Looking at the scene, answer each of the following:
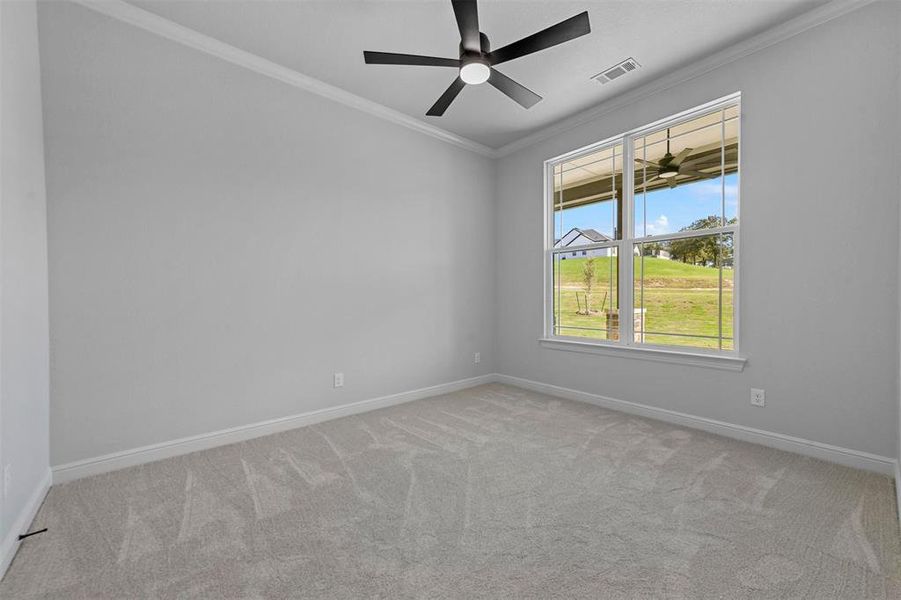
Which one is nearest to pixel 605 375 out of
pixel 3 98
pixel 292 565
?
pixel 292 565

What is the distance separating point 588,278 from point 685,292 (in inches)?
37.7

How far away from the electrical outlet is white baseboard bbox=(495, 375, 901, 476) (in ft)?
0.63

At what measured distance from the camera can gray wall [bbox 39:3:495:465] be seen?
2318 mm

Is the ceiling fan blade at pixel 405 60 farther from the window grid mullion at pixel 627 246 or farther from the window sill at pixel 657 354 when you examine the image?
the window sill at pixel 657 354

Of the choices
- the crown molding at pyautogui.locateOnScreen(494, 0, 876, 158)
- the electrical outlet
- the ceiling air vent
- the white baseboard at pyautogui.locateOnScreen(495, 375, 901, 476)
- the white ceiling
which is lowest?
the white baseboard at pyautogui.locateOnScreen(495, 375, 901, 476)

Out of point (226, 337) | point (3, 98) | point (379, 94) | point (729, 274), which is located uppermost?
point (379, 94)

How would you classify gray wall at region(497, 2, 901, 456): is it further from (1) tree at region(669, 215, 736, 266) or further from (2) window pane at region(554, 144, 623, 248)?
(2) window pane at region(554, 144, 623, 248)

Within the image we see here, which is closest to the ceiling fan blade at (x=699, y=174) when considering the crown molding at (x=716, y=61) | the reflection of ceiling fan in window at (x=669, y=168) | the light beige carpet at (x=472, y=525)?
the reflection of ceiling fan in window at (x=669, y=168)

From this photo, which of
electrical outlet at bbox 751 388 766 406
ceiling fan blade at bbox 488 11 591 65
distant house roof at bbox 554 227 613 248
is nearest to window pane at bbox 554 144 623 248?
distant house roof at bbox 554 227 613 248

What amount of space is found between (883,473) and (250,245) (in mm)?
4444

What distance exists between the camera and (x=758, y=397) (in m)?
2.79

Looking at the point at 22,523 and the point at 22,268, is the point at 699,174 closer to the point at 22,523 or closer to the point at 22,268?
the point at 22,268

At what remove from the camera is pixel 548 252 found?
4.36 meters

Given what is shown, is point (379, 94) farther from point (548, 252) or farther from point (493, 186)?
point (548, 252)
